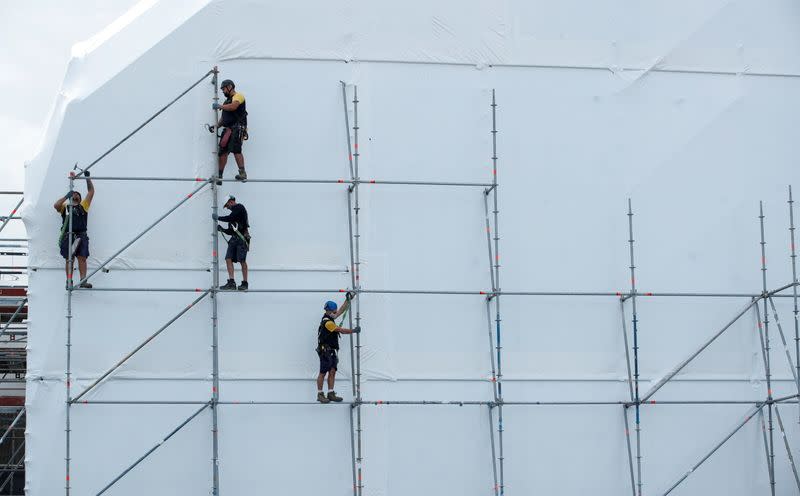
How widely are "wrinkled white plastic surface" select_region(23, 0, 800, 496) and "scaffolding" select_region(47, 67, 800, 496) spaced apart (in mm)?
91

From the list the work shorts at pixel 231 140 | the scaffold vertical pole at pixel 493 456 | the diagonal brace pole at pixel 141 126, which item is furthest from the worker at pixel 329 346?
the diagonal brace pole at pixel 141 126

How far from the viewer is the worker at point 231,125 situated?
43.5 ft

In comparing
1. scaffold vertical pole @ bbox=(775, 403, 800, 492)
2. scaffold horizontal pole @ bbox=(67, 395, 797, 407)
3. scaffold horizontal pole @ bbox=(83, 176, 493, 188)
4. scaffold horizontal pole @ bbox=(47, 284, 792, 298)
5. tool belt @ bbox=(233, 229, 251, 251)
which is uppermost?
scaffold horizontal pole @ bbox=(83, 176, 493, 188)

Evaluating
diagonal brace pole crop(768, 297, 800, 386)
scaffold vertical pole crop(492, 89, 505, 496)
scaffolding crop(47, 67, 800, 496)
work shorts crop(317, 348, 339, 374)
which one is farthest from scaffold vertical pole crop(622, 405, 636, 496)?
work shorts crop(317, 348, 339, 374)

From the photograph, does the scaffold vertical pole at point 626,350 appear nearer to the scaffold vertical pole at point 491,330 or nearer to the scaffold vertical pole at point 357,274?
the scaffold vertical pole at point 491,330

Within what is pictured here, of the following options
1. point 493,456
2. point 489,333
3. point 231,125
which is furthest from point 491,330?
point 231,125

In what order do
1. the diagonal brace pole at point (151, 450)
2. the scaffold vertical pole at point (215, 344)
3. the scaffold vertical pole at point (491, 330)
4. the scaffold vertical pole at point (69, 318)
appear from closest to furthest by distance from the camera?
the diagonal brace pole at point (151, 450) → the scaffold vertical pole at point (69, 318) → the scaffold vertical pole at point (215, 344) → the scaffold vertical pole at point (491, 330)

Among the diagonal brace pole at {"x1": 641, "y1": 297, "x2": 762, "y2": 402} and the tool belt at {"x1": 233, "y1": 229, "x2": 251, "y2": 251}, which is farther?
the diagonal brace pole at {"x1": 641, "y1": 297, "x2": 762, "y2": 402}

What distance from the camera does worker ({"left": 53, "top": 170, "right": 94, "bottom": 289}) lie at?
42.9 feet

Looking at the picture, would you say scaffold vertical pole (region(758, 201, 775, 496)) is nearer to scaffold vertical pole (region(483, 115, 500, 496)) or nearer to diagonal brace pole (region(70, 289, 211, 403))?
scaffold vertical pole (region(483, 115, 500, 496))

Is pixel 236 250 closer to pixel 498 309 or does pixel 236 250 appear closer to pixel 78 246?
pixel 78 246

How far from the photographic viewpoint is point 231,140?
13.3 metres

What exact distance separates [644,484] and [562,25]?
5.33 metres

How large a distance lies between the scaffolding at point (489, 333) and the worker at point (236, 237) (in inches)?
5.9
